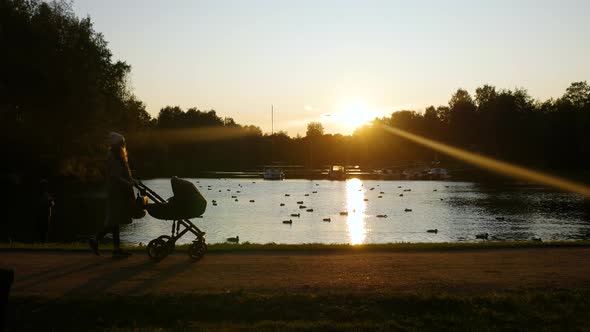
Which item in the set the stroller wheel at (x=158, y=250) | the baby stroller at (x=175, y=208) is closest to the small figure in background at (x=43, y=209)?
the baby stroller at (x=175, y=208)

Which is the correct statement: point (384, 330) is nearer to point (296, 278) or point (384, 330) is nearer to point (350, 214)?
point (296, 278)

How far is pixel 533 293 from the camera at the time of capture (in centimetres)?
1073

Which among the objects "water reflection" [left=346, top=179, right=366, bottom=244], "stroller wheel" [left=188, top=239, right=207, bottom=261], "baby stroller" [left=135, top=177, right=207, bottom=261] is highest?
"baby stroller" [left=135, top=177, right=207, bottom=261]

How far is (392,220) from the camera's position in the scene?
4819cm

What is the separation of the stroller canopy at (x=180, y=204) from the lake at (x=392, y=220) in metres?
15.6

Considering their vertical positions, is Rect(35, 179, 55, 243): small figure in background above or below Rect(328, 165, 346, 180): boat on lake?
below

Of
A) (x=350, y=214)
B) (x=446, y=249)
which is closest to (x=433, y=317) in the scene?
(x=446, y=249)

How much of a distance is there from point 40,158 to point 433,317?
68.6 metres

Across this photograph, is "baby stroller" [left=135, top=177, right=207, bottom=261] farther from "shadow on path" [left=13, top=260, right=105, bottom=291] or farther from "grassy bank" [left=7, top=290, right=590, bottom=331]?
"grassy bank" [left=7, top=290, right=590, bottom=331]

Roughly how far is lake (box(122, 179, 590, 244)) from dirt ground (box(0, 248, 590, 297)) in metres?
15.3

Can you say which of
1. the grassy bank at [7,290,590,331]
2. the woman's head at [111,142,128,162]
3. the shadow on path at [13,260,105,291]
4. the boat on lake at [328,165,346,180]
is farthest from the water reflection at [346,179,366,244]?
the boat on lake at [328,165,346,180]

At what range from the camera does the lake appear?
116 ft

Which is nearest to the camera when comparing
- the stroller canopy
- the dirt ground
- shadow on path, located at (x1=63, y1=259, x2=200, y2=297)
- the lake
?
shadow on path, located at (x1=63, y1=259, x2=200, y2=297)

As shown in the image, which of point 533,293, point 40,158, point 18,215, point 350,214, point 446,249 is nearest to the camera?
point 533,293
